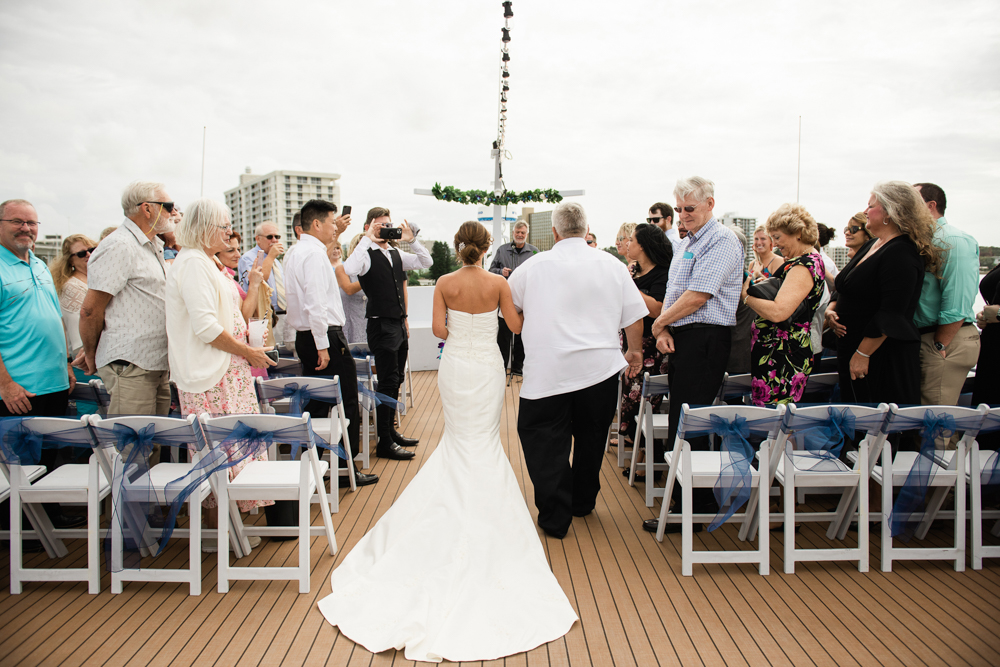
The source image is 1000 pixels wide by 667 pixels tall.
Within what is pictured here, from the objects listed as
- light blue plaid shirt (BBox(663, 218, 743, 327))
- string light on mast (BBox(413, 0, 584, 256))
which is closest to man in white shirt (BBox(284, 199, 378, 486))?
light blue plaid shirt (BBox(663, 218, 743, 327))

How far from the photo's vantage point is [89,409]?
3490mm

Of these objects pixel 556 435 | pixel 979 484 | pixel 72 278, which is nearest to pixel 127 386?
pixel 72 278

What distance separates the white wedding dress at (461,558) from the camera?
80.4 inches

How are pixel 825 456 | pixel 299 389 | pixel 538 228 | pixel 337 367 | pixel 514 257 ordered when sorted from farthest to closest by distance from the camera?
pixel 538 228
pixel 514 257
pixel 337 367
pixel 299 389
pixel 825 456

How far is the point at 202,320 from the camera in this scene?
2.65 m

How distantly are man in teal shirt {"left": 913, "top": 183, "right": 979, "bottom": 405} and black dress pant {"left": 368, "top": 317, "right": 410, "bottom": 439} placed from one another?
367 centimetres

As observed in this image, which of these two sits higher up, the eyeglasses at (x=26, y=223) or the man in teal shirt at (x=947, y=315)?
the eyeglasses at (x=26, y=223)

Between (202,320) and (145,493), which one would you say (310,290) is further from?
(145,493)

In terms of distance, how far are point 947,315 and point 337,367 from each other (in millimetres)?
3894

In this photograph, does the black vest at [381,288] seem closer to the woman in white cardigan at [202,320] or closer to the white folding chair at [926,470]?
the woman in white cardigan at [202,320]

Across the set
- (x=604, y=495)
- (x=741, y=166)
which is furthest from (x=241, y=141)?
(x=604, y=495)

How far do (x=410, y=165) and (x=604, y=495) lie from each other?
28.3 feet

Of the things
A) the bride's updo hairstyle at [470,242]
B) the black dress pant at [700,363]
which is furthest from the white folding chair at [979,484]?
the bride's updo hairstyle at [470,242]

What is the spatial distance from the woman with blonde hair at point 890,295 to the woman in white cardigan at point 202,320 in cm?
349
